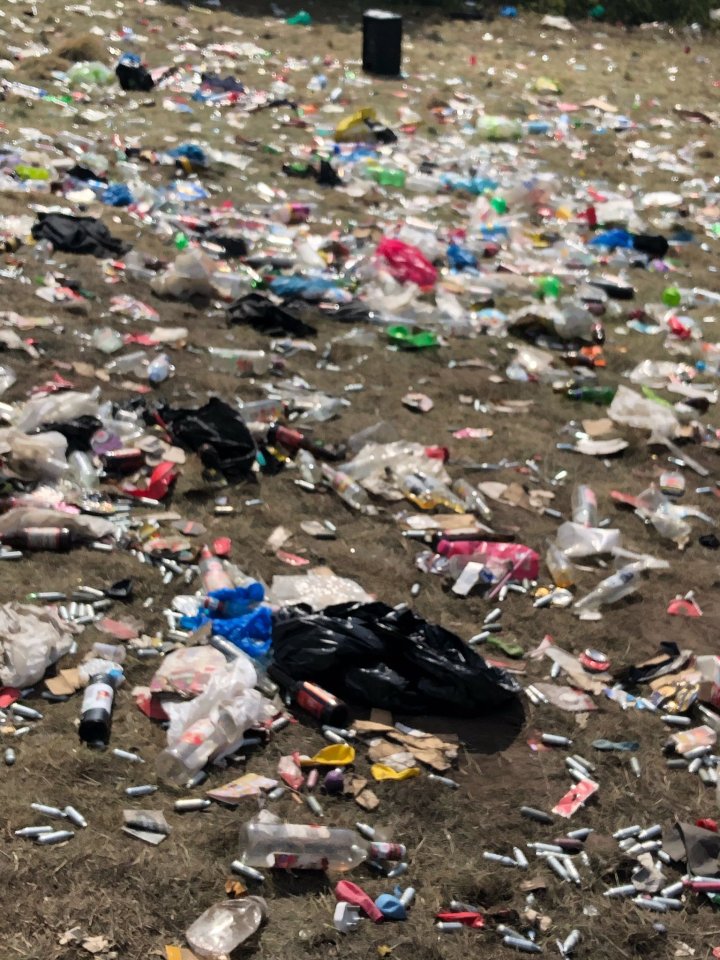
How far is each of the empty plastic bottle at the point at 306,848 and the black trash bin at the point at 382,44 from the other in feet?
36.1

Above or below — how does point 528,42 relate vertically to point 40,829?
above

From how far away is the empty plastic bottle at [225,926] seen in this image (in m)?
2.87

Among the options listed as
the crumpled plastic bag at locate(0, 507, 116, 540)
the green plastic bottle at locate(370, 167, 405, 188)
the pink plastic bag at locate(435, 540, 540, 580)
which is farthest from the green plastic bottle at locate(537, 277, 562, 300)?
the crumpled plastic bag at locate(0, 507, 116, 540)

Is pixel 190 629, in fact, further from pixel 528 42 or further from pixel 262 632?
pixel 528 42

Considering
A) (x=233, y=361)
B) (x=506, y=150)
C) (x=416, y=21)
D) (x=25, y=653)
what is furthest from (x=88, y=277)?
(x=416, y=21)

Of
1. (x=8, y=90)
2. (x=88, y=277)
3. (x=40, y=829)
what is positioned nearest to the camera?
(x=40, y=829)

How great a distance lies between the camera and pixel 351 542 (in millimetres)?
4883

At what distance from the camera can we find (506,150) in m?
10.7

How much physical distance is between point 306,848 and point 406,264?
16.9 feet

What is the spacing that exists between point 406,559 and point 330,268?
3522 millimetres

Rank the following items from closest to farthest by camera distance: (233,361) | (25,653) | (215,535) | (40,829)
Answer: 1. (40,829)
2. (25,653)
3. (215,535)
4. (233,361)

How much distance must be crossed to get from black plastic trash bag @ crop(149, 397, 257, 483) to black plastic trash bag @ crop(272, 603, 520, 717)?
53.6 inches

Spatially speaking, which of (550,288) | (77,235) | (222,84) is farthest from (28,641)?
(222,84)

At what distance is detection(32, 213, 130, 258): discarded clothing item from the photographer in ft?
23.8
